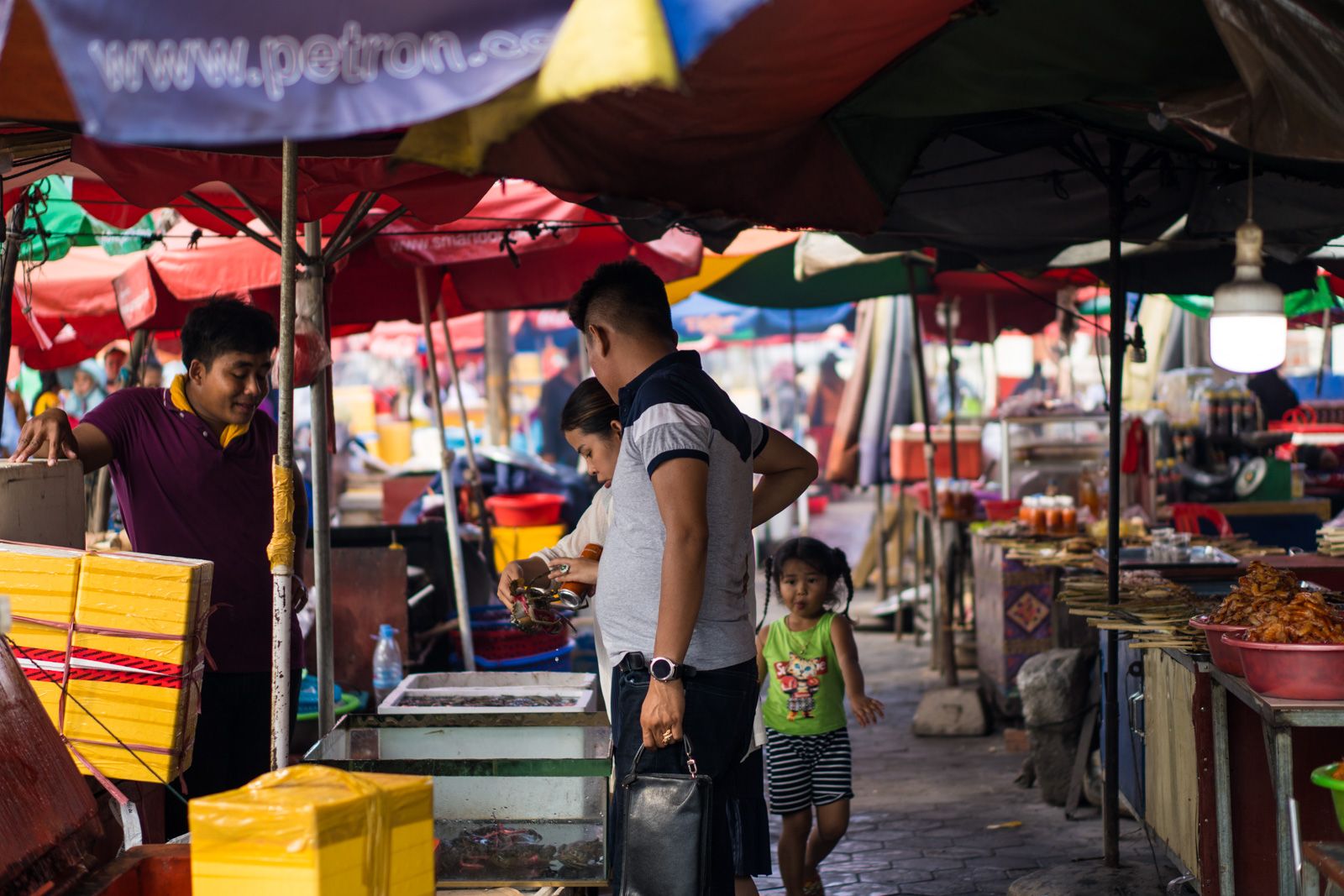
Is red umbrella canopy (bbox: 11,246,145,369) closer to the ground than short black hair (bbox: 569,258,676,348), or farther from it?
farther from it

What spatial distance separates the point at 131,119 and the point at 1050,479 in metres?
8.81

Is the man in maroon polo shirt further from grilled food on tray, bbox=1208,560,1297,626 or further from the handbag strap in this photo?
grilled food on tray, bbox=1208,560,1297,626

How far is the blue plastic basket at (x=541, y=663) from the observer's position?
605 centimetres

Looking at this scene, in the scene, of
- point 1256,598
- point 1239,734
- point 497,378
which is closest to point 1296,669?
point 1256,598

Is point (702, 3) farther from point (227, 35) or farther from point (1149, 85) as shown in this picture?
point (1149, 85)

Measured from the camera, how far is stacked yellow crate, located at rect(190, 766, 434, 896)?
6.12 feet

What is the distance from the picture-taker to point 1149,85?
10.8 feet

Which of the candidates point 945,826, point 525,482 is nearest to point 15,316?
point 525,482

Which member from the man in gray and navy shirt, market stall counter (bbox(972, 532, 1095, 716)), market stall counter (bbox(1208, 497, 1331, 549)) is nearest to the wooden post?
the man in gray and navy shirt

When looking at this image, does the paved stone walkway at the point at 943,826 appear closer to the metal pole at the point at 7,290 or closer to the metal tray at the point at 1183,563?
the metal tray at the point at 1183,563

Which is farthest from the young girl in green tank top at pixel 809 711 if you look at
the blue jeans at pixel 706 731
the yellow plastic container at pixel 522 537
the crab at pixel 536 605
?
the yellow plastic container at pixel 522 537

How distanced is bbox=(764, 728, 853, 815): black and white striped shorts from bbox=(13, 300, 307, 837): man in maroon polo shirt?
A: 1.84 metres

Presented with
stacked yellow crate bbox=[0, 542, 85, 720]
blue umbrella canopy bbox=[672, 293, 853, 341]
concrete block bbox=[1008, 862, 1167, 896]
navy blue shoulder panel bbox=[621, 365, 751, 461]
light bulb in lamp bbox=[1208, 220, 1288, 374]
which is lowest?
concrete block bbox=[1008, 862, 1167, 896]

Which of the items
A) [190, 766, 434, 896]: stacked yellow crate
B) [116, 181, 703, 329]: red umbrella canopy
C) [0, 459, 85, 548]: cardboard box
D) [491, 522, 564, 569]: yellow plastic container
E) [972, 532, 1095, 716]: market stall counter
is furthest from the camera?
[491, 522, 564, 569]: yellow plastic container
